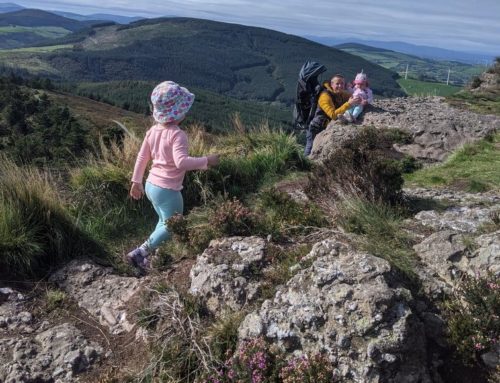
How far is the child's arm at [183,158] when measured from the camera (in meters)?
5.18

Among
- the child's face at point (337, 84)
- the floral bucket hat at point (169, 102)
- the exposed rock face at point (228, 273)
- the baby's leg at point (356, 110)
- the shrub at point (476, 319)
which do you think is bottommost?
the exposed rock face at point (228, 273)

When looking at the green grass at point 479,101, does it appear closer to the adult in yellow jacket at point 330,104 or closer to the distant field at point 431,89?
the distant field at point 431,89

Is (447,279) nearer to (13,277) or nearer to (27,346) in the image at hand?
(27,346)

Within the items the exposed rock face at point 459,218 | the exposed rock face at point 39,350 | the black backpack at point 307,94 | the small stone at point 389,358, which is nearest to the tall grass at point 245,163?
the black backpack at point 307,94

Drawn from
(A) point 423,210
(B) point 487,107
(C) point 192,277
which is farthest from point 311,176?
(B) point 487,107

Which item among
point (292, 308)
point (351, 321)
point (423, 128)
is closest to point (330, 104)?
point (423, 128)

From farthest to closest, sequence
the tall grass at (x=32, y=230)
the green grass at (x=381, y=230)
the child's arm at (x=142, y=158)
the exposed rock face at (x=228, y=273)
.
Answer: the child's arm at (x=142, y=158) → the tall grass at (x=32, y=230) → the green grass at (x=381, y=230) → the exposed rock face at (x=228, y=273)

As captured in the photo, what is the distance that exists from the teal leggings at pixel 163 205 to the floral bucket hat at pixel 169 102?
0.82 metres

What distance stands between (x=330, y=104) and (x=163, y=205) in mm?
6477

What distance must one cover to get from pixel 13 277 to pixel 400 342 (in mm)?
3988

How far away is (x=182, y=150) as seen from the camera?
5270 millimetres

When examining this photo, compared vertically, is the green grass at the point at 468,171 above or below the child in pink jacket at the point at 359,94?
below

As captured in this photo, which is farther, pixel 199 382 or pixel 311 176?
pixel 311 176

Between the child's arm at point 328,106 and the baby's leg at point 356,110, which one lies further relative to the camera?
the baby's leg at point 356,110
